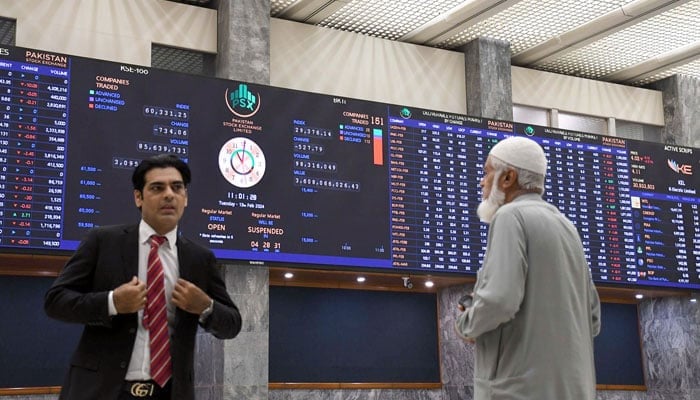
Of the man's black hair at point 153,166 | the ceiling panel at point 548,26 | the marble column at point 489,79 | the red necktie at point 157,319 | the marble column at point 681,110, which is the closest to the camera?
the red necktie at point 157,319

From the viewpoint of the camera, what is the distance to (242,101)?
8.75m

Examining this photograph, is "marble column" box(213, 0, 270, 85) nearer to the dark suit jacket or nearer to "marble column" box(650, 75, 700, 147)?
"marble column" box(650, 75, 700, 147)

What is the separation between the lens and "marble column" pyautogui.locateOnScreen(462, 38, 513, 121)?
1066 centimetres

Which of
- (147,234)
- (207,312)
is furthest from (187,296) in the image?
(147,234)

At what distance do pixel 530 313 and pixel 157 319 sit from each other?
4.11 feet

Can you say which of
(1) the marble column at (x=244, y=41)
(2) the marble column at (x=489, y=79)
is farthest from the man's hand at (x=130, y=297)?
(2) the marble column at (x=489, y=79)

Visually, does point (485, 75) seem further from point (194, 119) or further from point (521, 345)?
point (521, 345)

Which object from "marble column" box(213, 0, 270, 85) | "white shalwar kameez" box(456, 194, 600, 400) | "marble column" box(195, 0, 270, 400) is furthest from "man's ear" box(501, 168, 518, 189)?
"marble column" box(213, 0, 270, 85)

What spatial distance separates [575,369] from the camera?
3115 millimetres

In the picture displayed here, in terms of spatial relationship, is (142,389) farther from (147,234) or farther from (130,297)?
(147,234)

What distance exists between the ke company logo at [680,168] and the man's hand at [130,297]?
939cm

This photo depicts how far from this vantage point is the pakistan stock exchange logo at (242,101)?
8688 mm

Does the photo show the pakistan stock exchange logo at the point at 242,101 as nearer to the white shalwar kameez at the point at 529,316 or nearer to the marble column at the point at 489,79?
the marble column at the point at 489,79

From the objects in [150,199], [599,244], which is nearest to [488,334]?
[150,199]
